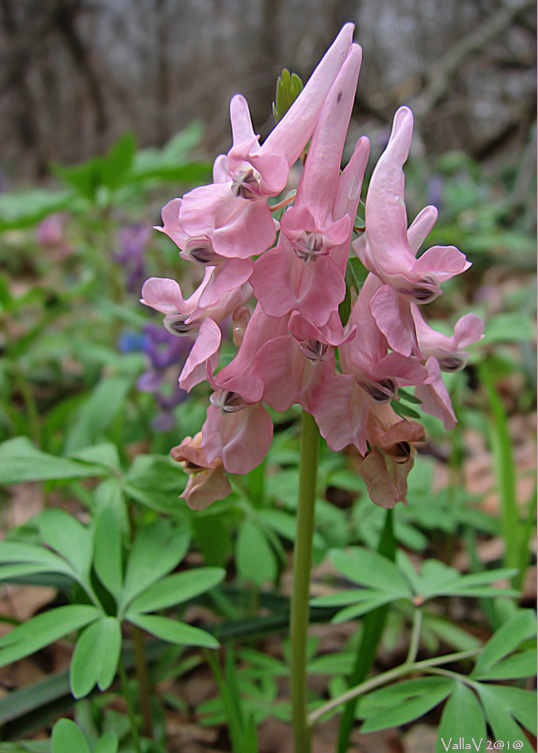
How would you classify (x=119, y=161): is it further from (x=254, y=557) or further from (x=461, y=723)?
(x=461, y=723)

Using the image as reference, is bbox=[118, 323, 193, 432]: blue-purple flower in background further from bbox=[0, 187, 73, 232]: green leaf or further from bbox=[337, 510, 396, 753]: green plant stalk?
bbox=[337, 510, 396, 753]: green plant stalk

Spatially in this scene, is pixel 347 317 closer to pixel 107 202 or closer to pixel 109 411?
pixel 109 411

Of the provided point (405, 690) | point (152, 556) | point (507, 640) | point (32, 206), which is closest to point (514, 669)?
point (507, 640)

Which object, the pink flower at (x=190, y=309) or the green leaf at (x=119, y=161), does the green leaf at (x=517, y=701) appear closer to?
the pink flower at (x=190, y=309)

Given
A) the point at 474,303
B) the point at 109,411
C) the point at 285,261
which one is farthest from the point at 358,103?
the point at 285,261

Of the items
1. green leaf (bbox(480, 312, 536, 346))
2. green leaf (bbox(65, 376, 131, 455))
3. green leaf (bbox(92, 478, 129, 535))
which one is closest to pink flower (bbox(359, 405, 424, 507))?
green leaf (bbox(92, 478, 129, 535))

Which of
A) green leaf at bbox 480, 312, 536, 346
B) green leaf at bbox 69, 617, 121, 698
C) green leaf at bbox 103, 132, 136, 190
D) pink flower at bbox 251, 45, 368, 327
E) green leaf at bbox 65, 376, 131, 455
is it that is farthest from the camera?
green leaf at bbox 103, 132, 136, 190
